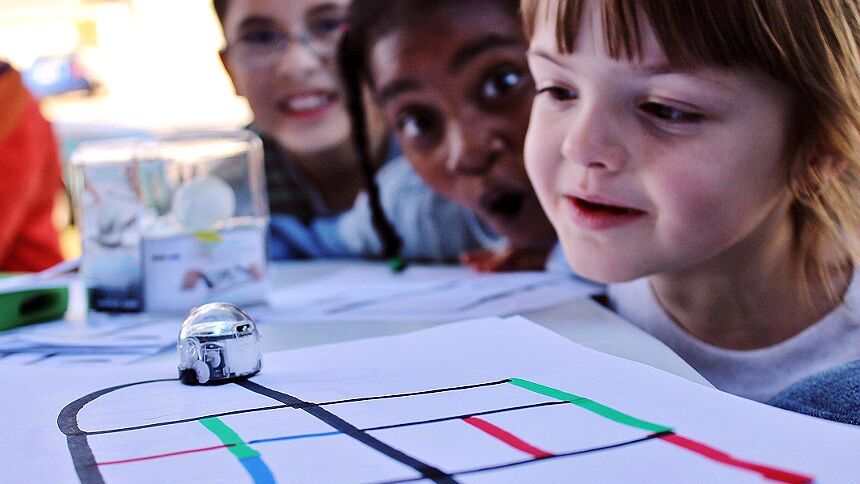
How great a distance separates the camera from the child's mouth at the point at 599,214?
0.58 metres

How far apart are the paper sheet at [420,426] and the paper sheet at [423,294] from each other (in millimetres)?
168

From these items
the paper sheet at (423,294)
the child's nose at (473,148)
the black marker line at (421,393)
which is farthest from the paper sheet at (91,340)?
the child's nose at (473,148)

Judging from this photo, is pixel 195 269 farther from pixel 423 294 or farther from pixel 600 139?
pixel 600 139

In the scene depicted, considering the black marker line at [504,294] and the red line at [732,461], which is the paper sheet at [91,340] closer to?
the black marker line at [504,294]

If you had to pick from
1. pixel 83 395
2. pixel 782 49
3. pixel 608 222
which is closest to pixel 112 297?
pixel 83 395

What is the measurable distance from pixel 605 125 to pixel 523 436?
0.27 m

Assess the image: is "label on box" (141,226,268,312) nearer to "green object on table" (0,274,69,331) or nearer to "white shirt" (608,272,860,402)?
"green object on table" (0,274,69,331)

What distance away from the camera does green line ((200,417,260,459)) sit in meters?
0.34

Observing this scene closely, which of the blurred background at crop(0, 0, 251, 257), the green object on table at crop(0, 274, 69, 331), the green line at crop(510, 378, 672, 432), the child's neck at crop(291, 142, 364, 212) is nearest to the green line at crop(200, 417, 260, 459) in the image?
the green line at crop(510, 378, 672, 432)

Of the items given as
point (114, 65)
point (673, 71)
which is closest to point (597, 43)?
point (673, 71)

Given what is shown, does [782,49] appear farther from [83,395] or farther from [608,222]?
[83,395]

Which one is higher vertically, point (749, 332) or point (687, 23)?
point (687, 23)

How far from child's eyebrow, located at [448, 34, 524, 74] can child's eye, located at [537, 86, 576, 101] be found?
214 millimetres

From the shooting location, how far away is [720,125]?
537 mm
